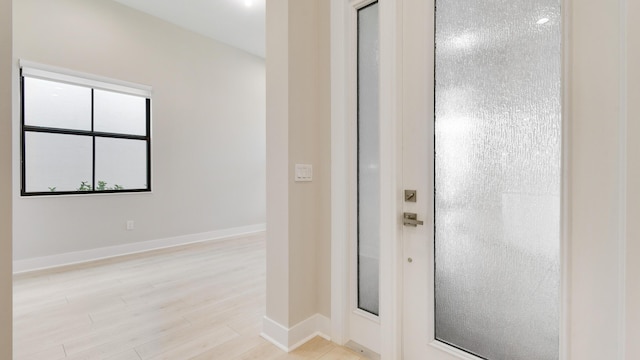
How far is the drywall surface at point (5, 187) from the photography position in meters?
1.02

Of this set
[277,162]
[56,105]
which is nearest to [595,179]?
[277,162]

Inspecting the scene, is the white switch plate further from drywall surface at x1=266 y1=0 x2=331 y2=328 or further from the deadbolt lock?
the deadbolt lock

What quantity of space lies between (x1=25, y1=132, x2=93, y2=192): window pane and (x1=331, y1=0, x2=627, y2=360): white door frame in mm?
3678

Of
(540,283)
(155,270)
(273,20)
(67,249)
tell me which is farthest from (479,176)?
(67,249)

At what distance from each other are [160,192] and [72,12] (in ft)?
8.27

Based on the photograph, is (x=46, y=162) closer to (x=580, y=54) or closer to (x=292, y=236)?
(x=292, y=236)

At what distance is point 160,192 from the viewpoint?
4.25m

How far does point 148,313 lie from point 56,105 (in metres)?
3.01

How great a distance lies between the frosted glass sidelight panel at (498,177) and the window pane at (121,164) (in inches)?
Result: 168

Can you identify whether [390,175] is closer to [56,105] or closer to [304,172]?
[304,172]

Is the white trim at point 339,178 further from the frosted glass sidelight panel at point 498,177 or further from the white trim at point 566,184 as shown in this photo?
the white trim at point 566,184

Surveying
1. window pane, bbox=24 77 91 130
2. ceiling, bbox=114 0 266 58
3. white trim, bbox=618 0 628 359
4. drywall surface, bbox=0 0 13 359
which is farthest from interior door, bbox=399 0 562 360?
window pane, bbox=24 77 91 130

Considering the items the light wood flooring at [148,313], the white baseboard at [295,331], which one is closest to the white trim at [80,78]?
the light wood flooring at [148,313]

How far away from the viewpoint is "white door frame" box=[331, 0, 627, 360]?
1064 millimetres
